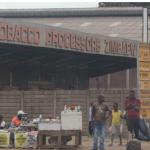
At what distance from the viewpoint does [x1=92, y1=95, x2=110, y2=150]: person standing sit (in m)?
17.4

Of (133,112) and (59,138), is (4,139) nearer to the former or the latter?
(59,138)

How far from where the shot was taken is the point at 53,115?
85.6 feet

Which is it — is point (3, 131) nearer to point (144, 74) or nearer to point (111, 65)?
point (144, 74)

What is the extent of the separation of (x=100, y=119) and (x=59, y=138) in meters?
1.88

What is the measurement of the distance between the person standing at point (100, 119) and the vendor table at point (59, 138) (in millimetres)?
1144

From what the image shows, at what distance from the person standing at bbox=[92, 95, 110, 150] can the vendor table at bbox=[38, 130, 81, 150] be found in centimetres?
114

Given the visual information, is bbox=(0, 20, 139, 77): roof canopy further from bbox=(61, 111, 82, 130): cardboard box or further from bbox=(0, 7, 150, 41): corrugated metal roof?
bbox=(0, 7, 150, 41): corrugated metal roof

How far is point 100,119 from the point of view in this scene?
56.8ft

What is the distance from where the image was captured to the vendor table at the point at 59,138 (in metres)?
18.6

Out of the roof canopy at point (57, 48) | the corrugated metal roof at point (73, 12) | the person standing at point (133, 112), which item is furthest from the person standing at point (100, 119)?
the corrugated metal roof at point (73, 12)

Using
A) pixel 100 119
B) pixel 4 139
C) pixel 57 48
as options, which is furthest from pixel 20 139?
pixel 57 48

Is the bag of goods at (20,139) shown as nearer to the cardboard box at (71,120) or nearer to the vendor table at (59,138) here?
the vendor table at (59,138)

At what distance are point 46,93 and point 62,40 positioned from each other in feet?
7.98

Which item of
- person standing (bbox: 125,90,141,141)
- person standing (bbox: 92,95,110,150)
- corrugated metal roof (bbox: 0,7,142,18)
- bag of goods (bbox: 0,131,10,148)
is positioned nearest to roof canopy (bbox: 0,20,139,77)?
person standing (bbox: 125,90,141,141)
